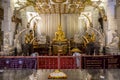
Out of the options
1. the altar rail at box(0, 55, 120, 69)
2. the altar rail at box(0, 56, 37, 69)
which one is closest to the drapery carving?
the altar rail at box(0, 55, 120, 69)

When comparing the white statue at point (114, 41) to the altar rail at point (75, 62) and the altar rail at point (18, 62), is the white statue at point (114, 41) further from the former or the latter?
the altar rail at point (18, 62)

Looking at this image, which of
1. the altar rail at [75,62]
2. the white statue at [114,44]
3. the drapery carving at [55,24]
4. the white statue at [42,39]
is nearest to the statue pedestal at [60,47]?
the white statue at [42,39]

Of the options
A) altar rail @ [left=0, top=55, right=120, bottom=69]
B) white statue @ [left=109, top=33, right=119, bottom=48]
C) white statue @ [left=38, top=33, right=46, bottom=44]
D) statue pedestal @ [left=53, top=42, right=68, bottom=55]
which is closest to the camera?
altar rail @ [left=0, top=55, right=120, bottom=69]

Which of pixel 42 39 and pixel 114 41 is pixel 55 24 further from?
pixel 114 41

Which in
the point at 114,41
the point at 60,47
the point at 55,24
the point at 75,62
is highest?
the point at 55,24

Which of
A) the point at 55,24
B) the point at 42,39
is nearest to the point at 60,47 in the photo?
the point at 42,39

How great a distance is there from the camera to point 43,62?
12141 mm

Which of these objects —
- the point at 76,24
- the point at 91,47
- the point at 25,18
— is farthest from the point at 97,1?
the point at 25,18

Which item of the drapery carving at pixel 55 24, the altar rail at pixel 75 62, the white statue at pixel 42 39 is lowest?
the altar rail at pixel 75 62

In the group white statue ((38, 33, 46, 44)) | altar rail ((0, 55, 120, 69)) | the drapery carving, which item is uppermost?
the drapery carving

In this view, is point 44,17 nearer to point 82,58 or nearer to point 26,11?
point 26,11

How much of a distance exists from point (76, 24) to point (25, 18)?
14.6ft

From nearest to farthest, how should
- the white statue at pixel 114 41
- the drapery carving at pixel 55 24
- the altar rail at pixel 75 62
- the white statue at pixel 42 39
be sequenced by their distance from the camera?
the altar rail at pixel 75 62, the white statue at pixel 114 41, the white statue at pixel 42 39, the drapery carving at pixel 55 24

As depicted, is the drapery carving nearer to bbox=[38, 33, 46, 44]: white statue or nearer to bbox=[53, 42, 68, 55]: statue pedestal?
bbox=[38, 33, 46, 44]: white statue
